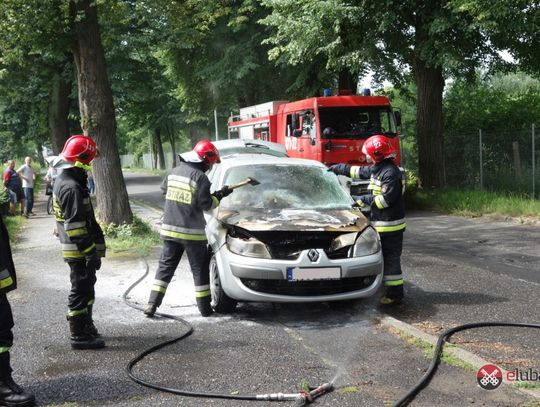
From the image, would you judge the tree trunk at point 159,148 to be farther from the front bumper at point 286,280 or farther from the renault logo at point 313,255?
the renault logo at point 313,255

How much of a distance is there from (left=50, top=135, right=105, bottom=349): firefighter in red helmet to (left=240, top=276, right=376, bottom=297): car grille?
144 cm

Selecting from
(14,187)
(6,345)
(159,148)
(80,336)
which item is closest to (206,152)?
(80,336)

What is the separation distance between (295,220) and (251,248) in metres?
0.55

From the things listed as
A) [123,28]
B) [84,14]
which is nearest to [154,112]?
[123,28]

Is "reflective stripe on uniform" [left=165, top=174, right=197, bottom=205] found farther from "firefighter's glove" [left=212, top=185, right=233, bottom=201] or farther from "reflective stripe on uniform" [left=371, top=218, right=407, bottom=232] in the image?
"reflective stripe on uniform" [left=371, top=218, right=407, bottom=232]

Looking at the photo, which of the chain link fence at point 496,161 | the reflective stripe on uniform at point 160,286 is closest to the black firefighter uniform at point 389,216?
the reflective stripe on uniform at point 160,286

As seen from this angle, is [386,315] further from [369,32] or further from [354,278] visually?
[369,32]

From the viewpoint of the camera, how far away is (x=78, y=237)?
202 inches

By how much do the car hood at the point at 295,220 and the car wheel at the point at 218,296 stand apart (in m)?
0.51

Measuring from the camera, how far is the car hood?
19.1ft

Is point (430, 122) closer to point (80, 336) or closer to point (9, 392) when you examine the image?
point (80, 336)

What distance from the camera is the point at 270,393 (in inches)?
163
